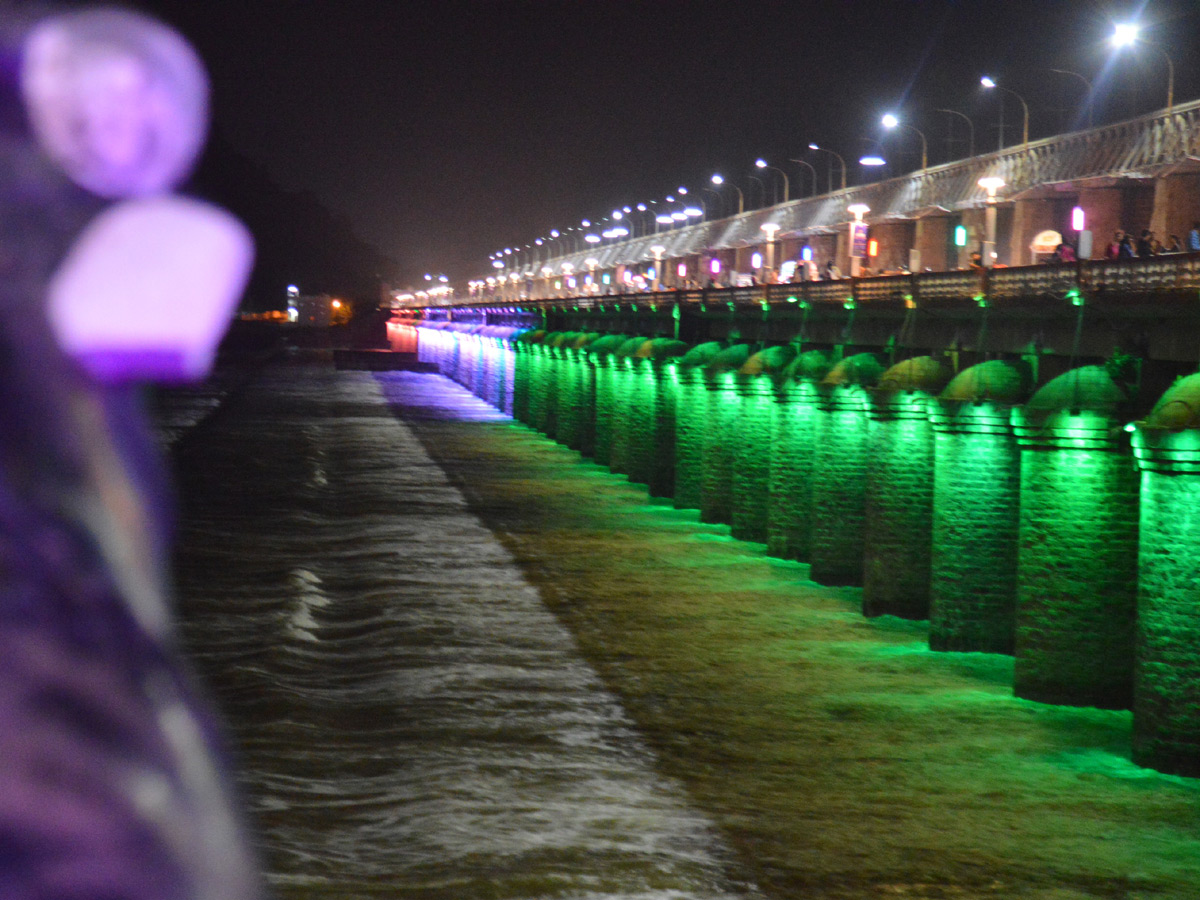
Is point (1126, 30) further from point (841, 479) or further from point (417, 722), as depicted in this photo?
point (417, 722)

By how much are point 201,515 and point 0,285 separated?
44698 mm

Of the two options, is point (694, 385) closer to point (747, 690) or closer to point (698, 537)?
point (698, 537)

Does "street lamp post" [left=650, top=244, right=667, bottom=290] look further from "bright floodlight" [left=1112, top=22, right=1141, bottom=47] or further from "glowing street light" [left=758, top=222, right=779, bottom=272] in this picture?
"bright floodlight" [left=1112, top=22, right=1141, bottom=47]

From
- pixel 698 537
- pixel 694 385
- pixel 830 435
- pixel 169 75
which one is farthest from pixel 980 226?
pixel 169 75

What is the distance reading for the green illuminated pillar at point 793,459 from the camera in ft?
116

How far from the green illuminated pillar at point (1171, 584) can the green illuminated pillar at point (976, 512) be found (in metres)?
6.33

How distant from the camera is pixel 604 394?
5972cm

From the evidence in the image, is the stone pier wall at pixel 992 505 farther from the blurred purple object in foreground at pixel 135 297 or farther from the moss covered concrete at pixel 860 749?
the blurred purple object in foreground at pixel 135 297

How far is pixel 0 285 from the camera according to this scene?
1133mm

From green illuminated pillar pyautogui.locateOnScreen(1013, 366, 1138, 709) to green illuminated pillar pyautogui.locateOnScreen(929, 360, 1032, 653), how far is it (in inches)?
113

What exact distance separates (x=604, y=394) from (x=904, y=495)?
104 ft

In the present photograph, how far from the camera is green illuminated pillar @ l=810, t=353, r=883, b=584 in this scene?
32.4 meters

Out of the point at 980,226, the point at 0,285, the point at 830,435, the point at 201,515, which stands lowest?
the point at 201,515

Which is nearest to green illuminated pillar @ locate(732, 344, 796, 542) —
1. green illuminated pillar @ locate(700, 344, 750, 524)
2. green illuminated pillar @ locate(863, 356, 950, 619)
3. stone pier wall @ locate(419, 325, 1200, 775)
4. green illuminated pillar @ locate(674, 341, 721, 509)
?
stone pier wall @ locate(419, 325, 1200, 775)
